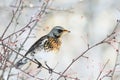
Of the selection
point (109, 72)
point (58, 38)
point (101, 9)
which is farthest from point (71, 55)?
point (109, 72)

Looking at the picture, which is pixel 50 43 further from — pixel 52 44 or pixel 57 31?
pixel 57 31

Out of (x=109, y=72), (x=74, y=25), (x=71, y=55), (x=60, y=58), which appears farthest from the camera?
(x=74, y=25)

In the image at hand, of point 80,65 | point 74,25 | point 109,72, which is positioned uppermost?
point 74,25

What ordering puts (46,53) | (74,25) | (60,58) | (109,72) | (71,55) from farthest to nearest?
(74,25) < (71,55) < (60,58) < (46,53) < (109,72)

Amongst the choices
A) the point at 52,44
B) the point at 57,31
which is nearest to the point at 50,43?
the point at 52,44

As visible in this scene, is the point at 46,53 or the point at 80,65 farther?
the point at 80,65

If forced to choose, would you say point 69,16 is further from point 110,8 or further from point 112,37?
point 112,37

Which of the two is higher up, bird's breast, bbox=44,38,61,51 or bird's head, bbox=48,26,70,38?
bird's head, bbox=48,26,70,38

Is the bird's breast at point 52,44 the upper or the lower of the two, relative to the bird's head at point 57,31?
lower

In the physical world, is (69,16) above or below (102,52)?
above

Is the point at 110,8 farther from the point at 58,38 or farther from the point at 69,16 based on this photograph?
the point at 58,38
